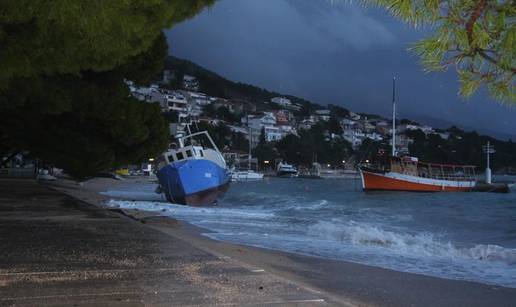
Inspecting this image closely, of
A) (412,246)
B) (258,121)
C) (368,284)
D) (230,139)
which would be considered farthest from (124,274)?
(258,121)

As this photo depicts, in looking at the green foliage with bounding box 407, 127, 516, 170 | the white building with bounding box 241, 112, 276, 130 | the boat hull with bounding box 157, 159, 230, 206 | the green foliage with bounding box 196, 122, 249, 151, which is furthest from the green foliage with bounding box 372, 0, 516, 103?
the white building with bounding box 241, 112, 276, 130

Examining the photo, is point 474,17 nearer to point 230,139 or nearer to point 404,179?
point 404,179

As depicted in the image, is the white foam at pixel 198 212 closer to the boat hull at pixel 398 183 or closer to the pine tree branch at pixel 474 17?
the pine tree branch at pixel 474 17

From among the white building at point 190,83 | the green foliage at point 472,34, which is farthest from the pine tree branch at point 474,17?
the white building at point 190,83

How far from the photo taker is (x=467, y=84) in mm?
3059

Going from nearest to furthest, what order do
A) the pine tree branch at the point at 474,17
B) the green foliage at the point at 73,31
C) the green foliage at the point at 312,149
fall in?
the pine tree branch at the point at 474,17, the green foliage at the point at 73,31, the green foliage at the point at 312,149

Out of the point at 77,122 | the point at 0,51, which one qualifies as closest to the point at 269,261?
the point at 0,51

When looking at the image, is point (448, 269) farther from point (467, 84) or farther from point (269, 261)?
point (467, 84)

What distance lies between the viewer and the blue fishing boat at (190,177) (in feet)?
105

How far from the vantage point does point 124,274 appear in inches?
291

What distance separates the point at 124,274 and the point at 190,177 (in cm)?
2481

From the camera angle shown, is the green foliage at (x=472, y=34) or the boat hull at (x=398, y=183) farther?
the boat hull at (x=398, y=183)

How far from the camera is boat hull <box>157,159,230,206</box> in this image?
3192 centimetres

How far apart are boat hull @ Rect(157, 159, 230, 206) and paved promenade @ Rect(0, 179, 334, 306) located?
65.8ft
